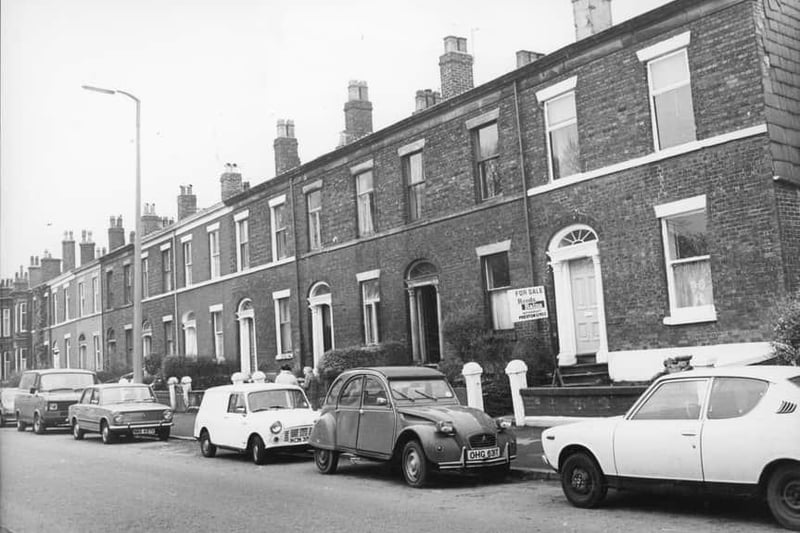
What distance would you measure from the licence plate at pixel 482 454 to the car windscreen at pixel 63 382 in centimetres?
1752

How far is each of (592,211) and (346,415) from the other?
26.2ft

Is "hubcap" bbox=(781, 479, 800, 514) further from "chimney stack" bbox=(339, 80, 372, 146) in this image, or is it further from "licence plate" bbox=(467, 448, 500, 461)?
"chimney stack" bbox=(339, 80, 372, 146)

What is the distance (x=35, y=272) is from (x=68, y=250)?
7.58 meters

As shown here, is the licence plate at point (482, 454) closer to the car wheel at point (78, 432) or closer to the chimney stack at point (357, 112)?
the car wheel at point (78, 432)

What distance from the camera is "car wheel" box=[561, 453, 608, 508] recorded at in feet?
30.1

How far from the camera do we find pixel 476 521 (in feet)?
28.7

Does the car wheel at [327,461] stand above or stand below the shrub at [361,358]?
below

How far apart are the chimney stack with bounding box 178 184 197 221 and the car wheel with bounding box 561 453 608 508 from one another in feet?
110

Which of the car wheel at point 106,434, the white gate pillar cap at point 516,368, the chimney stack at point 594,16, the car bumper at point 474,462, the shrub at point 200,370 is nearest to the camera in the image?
the car bumper at point 474,462

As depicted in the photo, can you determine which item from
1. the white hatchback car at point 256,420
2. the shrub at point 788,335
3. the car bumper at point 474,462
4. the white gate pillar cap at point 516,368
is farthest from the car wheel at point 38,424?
the shrub at point 788,335

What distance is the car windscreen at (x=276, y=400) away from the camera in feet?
51.7

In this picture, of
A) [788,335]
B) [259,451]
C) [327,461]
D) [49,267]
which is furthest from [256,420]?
[49,267]

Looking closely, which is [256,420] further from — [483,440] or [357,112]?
[357,112]

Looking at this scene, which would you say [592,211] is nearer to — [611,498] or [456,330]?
[456,330]
